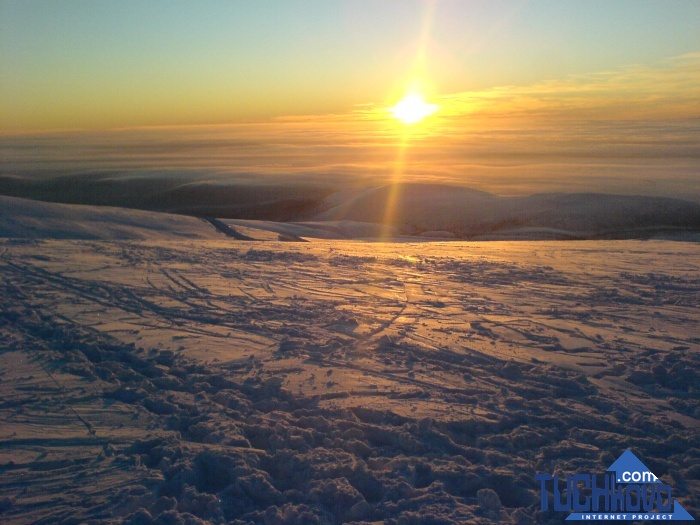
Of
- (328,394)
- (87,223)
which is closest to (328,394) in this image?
(328,394)

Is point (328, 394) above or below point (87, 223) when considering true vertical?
below

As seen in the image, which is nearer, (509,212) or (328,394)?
(328,394)

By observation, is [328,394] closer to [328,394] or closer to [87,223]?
[328,394]

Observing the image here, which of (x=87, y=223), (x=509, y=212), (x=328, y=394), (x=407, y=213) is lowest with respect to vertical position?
(x=328, y=394)

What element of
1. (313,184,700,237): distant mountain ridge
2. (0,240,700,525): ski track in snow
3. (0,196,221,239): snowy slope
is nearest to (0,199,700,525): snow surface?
(0,240,700,525): ski track in snow

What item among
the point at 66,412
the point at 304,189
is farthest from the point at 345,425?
the point at 304,189

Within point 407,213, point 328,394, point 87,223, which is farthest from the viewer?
point 407,213

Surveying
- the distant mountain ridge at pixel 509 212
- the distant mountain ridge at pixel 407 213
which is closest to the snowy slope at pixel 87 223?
the distant mountain ridge at pixel 407 213

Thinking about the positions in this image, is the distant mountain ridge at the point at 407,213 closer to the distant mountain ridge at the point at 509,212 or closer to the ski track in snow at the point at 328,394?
the distant mountain ridge at the point at 509,212
